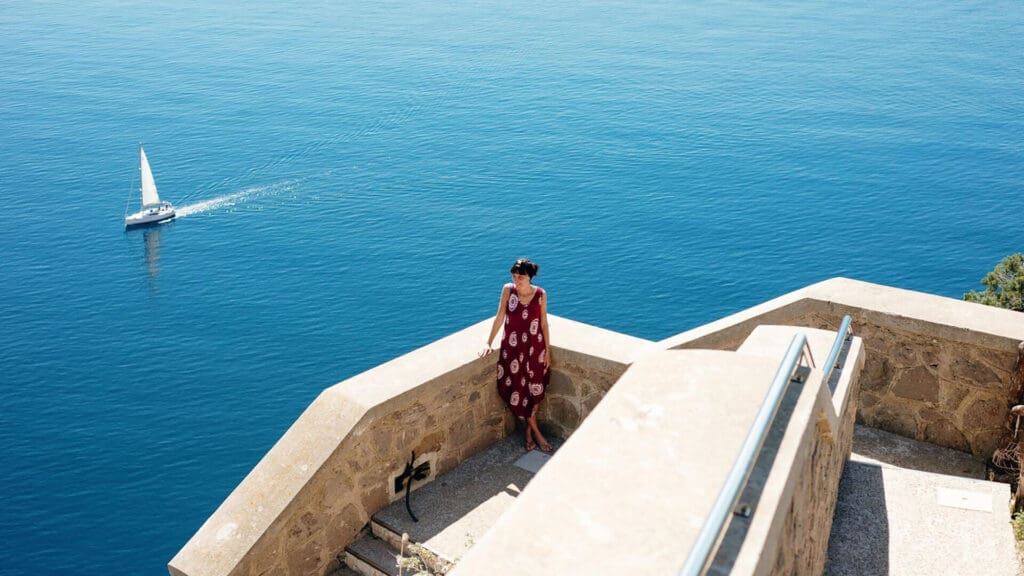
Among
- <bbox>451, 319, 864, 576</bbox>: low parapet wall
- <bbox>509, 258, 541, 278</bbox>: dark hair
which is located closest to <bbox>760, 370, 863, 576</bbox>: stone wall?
<bbox>451, 319, 864, 576</bbox>: low parapet wall

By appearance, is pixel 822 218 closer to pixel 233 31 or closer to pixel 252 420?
pixel 252 420

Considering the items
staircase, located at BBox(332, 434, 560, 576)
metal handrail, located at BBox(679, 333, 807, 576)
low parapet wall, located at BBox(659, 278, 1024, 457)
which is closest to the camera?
metal handrail, located at BBox(679, 333, 807, 576)

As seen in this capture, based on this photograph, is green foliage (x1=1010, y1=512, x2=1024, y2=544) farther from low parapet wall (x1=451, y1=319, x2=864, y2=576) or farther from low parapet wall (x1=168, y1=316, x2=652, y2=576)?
low parapet wall (x1=168, y1=316, x2=652, y2=576)

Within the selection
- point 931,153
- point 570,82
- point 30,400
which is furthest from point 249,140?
point 931,153

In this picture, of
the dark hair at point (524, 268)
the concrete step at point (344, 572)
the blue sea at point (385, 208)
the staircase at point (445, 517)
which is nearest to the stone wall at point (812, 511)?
the staircase at point (445, 517)

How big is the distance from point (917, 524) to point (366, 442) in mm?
3519

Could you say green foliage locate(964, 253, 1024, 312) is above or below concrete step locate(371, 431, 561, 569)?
above

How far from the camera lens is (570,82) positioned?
87.8m

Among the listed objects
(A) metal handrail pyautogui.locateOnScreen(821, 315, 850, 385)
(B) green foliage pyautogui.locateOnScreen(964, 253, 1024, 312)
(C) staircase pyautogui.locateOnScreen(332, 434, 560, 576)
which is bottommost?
(C) staircase pyautogui.locateOnScreen(332, 434, 560, 576)

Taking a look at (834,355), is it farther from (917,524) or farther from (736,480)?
(736,480)

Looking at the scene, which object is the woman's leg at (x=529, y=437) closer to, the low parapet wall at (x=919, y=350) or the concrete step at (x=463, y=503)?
the concrete step at (x=463, y=503)

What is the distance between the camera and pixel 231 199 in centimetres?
6681

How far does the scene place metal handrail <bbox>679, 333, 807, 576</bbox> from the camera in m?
2.94

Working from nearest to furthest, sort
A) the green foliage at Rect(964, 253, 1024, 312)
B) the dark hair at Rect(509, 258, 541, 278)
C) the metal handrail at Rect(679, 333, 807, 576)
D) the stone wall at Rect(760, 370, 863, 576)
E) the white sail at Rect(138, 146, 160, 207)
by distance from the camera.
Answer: the metal handrail at Rect(679, 333, 807, 576), the stone wall at Rect(760, 370, 863, 576), the dark hair at Rect(509, 258, 541, 278), the green foliage at Rect(964, 253, 1024, 312), the white sail at Rect(138, 146, 160, 207)
